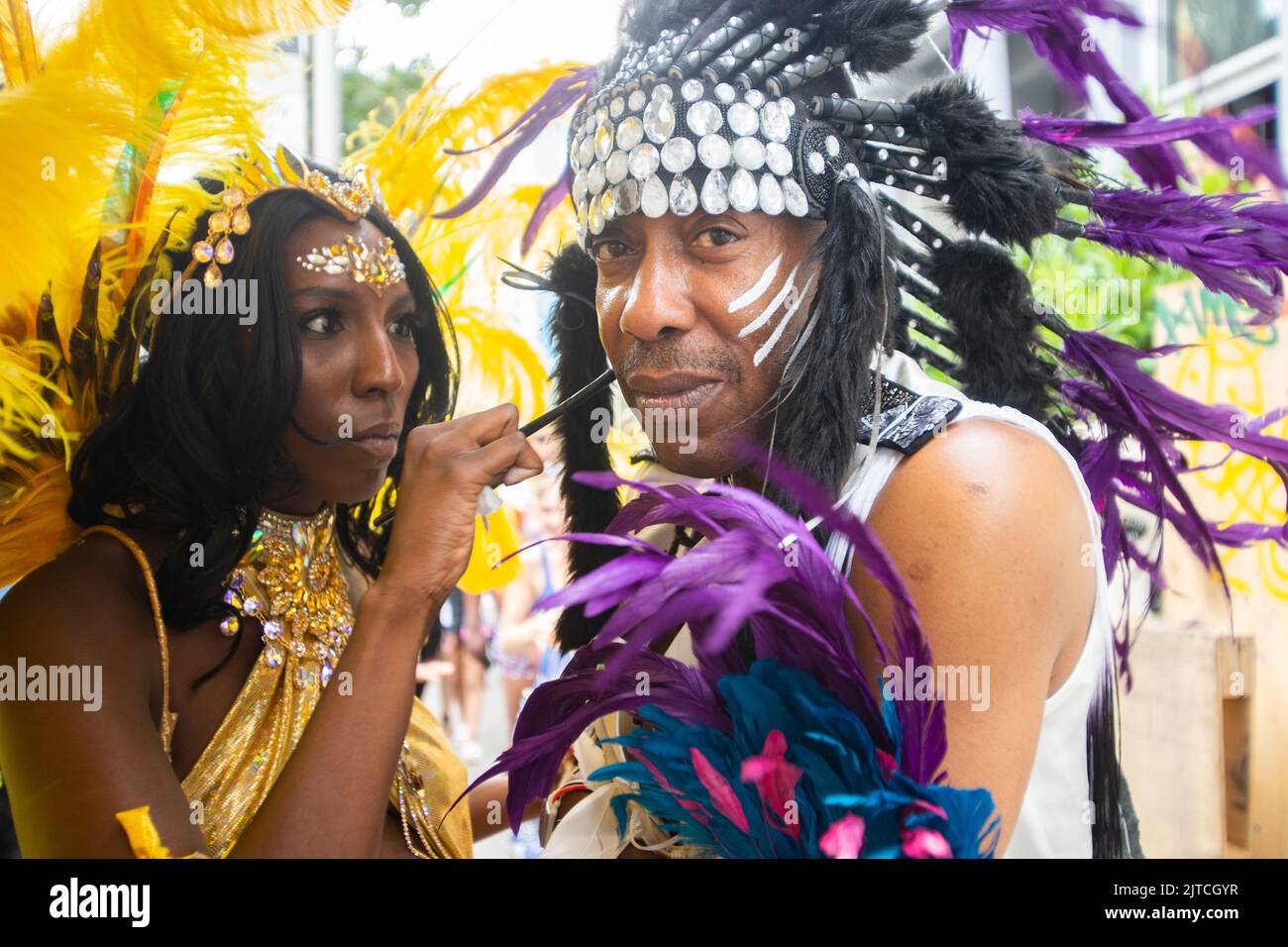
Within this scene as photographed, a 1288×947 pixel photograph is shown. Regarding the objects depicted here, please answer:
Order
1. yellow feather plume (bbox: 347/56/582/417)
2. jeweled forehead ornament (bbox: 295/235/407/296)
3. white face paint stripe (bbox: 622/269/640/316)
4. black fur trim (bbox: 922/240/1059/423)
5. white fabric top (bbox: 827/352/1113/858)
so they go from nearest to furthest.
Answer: white fabric top (bbox: 827/352/1113/858), white face paint stripe (bbox: 622/269/640/316), black fur trim (bbox: 922/240/1059/423), jeweled forehead ornament (bbox: 295/235/407/296), yellow feather plume (bbox: 347/56/582/417)

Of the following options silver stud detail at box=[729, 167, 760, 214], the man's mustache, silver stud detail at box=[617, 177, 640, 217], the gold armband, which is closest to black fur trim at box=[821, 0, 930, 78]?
silver stud detail at box=[729, 167, 760, 214]

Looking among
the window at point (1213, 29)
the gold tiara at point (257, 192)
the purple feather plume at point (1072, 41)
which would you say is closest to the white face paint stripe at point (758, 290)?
the purple feather plume at point (1072, 41)

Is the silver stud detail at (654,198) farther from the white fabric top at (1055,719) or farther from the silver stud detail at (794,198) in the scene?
the white fabric top at (1055,719)

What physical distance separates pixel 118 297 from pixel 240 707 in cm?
69

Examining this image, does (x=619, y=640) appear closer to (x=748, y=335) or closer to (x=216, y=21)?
(x=748, y=335)

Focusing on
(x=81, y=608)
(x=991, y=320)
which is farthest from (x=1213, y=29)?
(x=81, y=608)

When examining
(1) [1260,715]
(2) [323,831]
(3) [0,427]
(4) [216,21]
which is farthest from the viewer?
(1) [1260,715]

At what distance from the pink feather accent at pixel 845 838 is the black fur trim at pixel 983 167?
859 millimetres

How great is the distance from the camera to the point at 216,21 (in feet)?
5.38

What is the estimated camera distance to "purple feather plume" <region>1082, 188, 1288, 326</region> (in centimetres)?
162

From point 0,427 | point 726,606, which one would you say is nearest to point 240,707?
point 0,427

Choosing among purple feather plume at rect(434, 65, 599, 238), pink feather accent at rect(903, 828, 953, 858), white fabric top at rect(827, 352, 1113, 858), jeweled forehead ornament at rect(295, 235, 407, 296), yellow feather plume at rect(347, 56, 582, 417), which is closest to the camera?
pink feather accent at rect(903, 828, 953, 858)

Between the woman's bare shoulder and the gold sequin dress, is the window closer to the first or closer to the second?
the gold sequin dress

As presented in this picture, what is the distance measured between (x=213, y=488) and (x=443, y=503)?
42 cm
